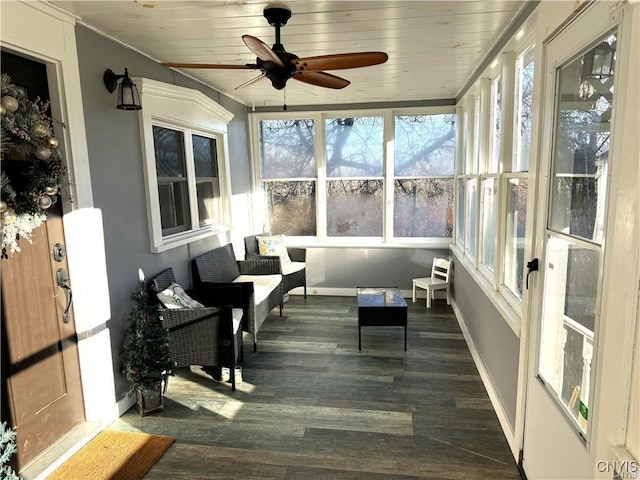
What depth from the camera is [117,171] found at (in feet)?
8.99

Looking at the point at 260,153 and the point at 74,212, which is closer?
the point at 74,212

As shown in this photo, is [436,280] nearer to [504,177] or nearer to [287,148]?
[504,177]

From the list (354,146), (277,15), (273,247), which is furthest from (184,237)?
(354,146)

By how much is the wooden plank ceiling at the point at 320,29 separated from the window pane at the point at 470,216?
1.14 metres

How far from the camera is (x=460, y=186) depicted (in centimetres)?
485

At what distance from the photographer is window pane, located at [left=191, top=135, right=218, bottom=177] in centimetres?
409

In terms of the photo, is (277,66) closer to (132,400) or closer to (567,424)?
(567,424)

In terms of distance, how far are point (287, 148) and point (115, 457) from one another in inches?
167

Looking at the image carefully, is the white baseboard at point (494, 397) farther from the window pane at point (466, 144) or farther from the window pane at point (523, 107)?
the window pane at point (466, 144)

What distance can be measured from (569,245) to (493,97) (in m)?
2.14

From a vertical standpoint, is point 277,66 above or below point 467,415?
above

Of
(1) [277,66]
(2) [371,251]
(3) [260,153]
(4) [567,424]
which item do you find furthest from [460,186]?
(4) [567,424]

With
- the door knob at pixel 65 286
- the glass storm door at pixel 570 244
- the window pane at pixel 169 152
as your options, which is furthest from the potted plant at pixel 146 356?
the glass storm door at pixel 570 244

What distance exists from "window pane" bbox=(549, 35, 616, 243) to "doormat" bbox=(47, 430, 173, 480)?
2490mm
